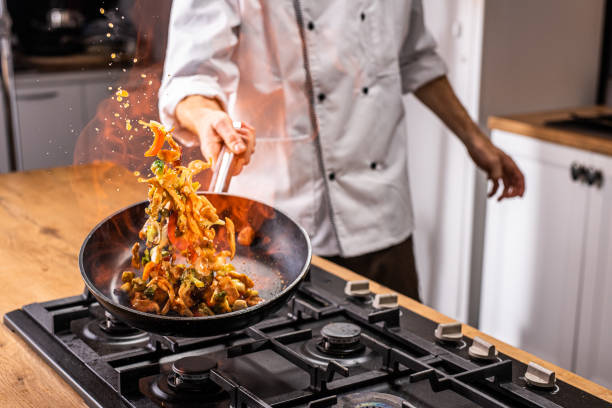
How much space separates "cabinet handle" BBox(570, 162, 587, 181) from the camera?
1.96m

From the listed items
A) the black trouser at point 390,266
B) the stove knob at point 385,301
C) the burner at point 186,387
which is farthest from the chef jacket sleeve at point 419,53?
the burner at point 186,387

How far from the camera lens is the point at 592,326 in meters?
2.01

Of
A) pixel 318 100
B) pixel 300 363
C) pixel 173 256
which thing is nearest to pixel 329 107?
pixel 318 100

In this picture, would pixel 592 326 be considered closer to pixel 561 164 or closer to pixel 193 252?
pixel 561 164

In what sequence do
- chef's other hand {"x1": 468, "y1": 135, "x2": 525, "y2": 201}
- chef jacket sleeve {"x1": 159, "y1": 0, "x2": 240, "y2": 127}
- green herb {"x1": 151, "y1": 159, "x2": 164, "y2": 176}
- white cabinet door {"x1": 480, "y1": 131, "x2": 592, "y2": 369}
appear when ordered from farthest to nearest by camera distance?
white cabinet door {"x1": 480, "y1": 131, "x2": 592, "y2": 369} < chef's other hand {"x1": 468, "y1": 135, "x2": 525, "y2": 201} < chef jacket sleeve {"x1": 159, "y1": 0, "x2": 240, "y2": 127} < green herb {"x1": 151, "y1": 159, "x2": 164, "y2": 176}

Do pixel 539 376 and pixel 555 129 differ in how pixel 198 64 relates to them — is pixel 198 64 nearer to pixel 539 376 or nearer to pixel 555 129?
pixel 539 376

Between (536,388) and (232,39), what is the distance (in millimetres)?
866

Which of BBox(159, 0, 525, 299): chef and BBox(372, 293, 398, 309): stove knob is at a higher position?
BBox(159, 0, 525, 299): chef

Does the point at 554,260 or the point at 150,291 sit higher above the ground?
the point at 150,291

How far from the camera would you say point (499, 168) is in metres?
1.56

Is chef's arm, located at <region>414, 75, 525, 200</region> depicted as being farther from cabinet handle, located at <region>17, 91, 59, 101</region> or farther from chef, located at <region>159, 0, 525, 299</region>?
cabinet handle, located at <region>17, 91, 59, 101</region>

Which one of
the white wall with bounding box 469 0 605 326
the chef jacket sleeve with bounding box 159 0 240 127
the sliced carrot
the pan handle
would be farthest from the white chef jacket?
the white wall with bounding box 469 0 605 326

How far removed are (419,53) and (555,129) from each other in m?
0.56

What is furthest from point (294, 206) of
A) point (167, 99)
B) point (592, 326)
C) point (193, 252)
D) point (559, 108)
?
point (559, 108)
